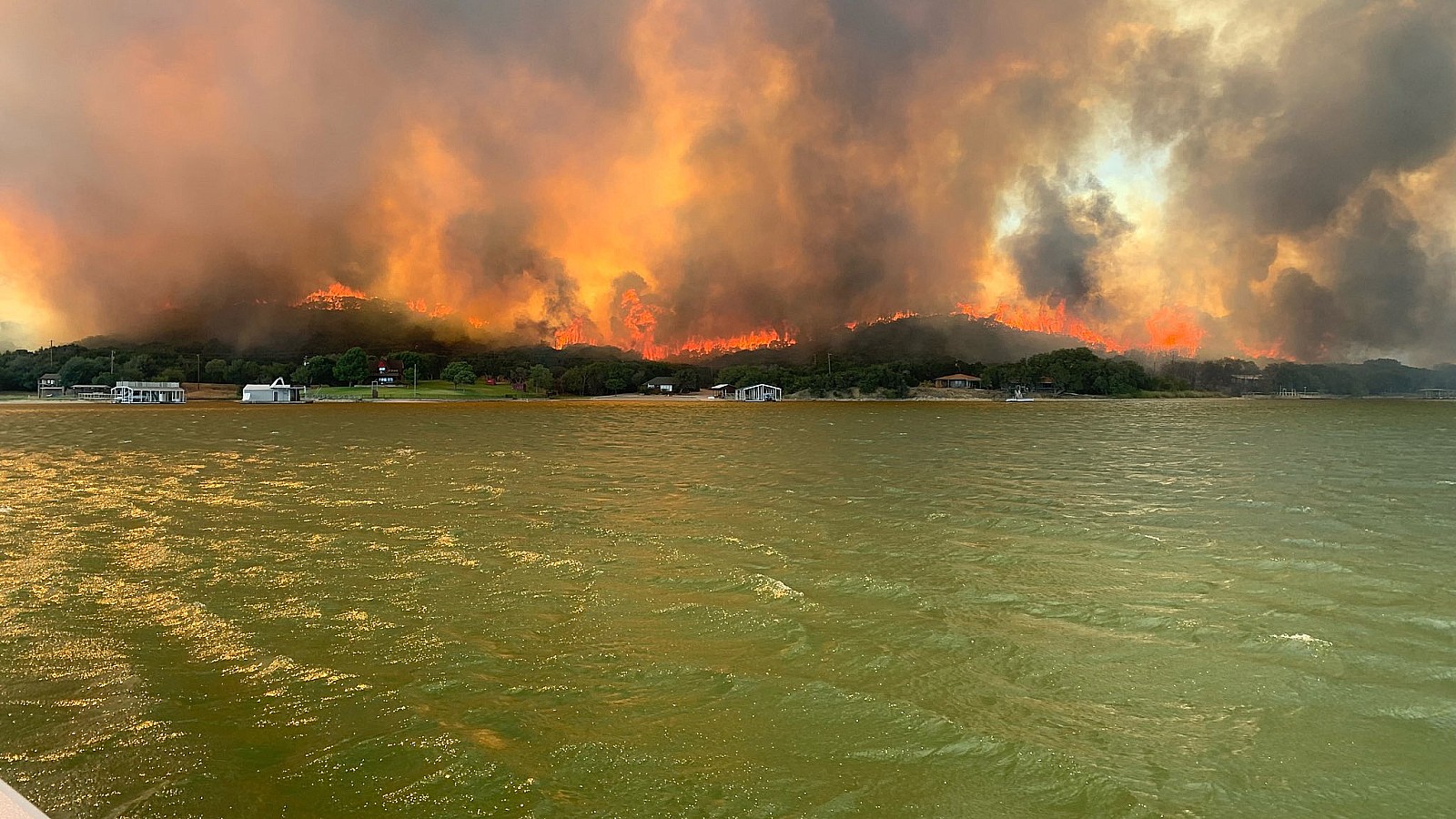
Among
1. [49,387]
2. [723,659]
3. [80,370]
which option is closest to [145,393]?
[49,387]

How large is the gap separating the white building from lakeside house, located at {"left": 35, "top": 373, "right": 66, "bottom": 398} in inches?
2112

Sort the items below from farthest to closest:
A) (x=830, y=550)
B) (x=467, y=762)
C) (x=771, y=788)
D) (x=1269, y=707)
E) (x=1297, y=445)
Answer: (x=1297, y=445) → (x=830, y=550) → (x=1269, y=707) → (x=467, y=762) → (x=771, y=788)

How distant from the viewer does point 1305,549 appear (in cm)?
1491

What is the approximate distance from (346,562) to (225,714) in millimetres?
6656

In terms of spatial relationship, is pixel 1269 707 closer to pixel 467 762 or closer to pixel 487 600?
pixel 467 762

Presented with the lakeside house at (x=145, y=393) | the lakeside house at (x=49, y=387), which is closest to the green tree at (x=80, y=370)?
the lakeside house at (x=49, y=387)

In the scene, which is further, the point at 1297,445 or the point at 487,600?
the point at 1297,445

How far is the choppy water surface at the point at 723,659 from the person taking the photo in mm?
5734

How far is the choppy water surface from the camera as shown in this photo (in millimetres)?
5734

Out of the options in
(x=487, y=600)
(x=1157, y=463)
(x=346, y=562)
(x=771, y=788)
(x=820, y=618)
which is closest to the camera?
(x=771, y=788)

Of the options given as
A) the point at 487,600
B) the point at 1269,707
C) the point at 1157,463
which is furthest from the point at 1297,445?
the point at 487,600

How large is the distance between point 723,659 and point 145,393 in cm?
19261

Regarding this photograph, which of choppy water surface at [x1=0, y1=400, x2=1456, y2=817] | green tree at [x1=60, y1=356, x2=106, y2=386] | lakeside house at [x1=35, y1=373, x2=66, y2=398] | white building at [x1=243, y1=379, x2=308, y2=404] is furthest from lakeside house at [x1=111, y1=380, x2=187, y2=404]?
choppy water surface at [x1=0, y1=400, x2=1456, y2=817]

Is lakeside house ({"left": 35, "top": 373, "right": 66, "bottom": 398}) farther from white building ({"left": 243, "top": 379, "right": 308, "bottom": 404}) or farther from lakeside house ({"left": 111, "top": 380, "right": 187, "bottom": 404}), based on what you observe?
white building ({"left": 243, "top": 379, "right": 308, "bottom": 404})
